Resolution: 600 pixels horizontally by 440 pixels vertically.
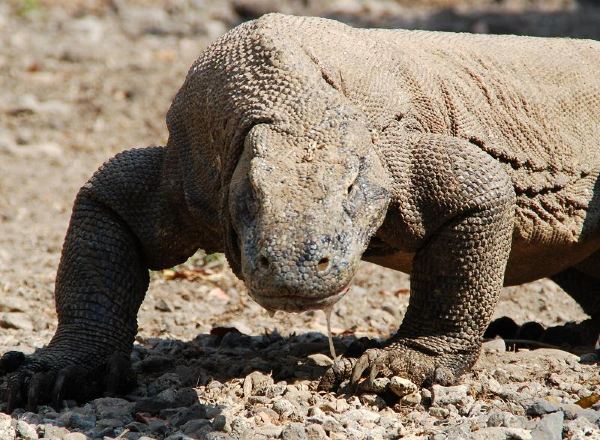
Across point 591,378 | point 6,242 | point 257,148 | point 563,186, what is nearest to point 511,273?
point 563,186

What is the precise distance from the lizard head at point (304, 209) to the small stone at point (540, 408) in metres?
1.10

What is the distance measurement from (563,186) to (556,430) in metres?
2.03

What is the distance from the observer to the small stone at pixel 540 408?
520cm

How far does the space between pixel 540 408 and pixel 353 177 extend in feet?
4.42

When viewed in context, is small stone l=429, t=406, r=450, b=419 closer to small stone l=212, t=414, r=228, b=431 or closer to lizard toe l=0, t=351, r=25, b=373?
small stone l=212, t=414, r=228, b=431

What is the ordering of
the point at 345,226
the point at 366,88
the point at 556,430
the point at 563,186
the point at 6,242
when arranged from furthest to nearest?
the point at 6,242
the point at 563,186
the point at 366,88
the point at 556,430
the point at 345,226

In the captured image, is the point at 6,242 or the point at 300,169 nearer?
the point at 300,169

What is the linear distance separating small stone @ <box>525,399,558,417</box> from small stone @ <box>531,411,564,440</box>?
0.41 ft

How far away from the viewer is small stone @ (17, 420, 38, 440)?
16.6 ft

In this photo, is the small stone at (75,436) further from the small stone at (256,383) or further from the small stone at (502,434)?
the small stone at (502,434)

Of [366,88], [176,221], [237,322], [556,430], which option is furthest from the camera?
[237,322]

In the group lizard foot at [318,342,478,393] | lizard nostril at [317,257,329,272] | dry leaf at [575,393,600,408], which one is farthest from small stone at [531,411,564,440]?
lizard nostril at [317,257,329,272]

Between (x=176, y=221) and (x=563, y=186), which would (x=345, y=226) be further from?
(x=563, y=186)

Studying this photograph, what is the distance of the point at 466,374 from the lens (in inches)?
236
